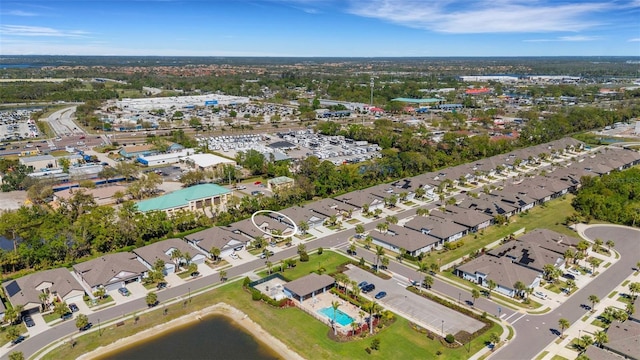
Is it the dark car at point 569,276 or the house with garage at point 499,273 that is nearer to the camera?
the house with garage at point 499,273

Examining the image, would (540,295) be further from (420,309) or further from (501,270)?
(420,309)

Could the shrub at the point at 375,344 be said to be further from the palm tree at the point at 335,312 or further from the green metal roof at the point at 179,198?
the green metal roof at the point at 179,198

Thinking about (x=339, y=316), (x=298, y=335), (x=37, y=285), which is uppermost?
(x=37, y=285)

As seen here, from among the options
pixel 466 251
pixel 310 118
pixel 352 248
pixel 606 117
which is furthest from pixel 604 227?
pixel 310 118

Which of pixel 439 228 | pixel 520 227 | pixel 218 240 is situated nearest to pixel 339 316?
pixel 218 240

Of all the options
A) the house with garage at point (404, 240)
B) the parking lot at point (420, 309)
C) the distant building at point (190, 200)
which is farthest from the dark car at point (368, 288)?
the distant building at point (190, 200)

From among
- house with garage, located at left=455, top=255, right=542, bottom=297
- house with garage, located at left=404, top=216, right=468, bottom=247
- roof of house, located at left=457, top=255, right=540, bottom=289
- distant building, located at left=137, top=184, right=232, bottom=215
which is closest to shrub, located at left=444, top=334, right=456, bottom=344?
house with garage, located at left=455, top=255, right=542, bottom=297
